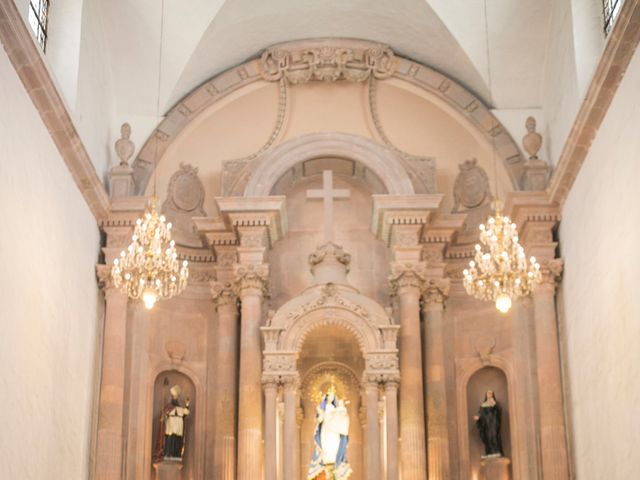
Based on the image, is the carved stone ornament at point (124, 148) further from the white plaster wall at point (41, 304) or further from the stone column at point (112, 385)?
the stone column at point (112, 385)

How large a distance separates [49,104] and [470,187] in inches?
325

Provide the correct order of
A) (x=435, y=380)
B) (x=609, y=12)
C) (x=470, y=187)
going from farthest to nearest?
(x=470, y=187) < (x=435, y=380) < (x=609, y=12)

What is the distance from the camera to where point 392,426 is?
18969 millimetres

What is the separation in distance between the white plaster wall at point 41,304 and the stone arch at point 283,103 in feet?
8.86

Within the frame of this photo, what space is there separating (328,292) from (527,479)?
14.3 feet

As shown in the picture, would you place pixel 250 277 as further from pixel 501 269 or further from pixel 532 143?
pixel 501 269

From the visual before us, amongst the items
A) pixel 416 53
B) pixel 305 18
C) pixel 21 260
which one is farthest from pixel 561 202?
pixel 21 260

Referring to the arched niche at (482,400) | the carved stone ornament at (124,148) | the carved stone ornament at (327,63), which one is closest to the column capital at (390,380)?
the arched niche at (482,400)

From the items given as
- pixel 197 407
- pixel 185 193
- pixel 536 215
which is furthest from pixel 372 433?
pixel 185 193

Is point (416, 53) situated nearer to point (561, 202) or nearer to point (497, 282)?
point (561, 202)

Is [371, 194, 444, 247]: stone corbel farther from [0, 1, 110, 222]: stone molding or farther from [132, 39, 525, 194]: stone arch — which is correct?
[0, 1, 110, 222]: stone molding

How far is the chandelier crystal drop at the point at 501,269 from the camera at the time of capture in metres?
16.1

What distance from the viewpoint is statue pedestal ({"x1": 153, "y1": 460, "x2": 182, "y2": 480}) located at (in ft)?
65.2

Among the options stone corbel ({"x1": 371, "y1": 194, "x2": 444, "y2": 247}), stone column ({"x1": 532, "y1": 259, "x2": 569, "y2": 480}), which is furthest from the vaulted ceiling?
stone column ({"x1": 532, "y1": 259, "x2": 569, "y2": 480})
